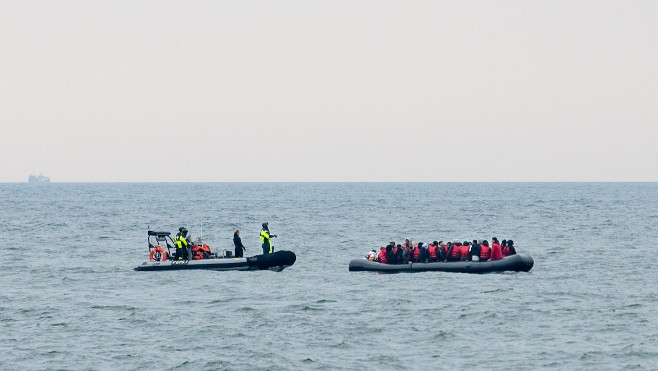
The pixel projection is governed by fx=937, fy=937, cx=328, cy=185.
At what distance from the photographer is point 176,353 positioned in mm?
23500

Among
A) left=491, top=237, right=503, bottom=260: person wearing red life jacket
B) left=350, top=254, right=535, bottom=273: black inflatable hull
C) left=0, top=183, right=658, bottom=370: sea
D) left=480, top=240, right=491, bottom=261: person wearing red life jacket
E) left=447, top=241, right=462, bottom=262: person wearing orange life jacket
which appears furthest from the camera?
left=447, top=241, right=462, bottom=262: person wearing orange life jacket

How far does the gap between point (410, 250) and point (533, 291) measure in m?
6.88

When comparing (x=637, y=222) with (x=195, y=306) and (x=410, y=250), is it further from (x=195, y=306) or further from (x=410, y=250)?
(x=195, y=306)

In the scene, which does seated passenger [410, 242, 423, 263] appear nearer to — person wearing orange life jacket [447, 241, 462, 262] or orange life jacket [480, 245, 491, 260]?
person wearing orange life jacket [447, 241, 462, 262]

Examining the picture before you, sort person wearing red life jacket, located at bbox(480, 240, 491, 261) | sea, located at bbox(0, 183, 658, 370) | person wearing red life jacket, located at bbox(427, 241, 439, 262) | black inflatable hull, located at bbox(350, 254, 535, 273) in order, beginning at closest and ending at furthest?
sea, located at bbox(0, 183, 658, 370) → black inflatable hull, located at bbox(350, 254, 535, 273) → person wearing red life jacket, located at bbox(480, 240, 491, 261) → person wearing red life jacket, located at bbox(427, 241, 439, 262)

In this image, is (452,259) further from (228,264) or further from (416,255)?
(228,264)

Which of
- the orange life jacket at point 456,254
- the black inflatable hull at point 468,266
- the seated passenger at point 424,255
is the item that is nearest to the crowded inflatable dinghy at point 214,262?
the black inflatable hull at point 468,266

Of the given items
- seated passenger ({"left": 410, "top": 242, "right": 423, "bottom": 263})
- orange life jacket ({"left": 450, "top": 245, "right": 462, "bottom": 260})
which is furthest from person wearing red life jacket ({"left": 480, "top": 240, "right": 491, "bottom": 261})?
seated passenger ({"left": 410, "top": 242, "right": 423, "bottom": 263})

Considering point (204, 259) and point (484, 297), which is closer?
point (484, 297)

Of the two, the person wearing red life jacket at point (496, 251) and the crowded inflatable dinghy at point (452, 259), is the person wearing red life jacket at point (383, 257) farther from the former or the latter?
the person wearing red life jacket at point (496, 251)

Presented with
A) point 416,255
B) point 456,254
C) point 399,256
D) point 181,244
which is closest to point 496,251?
point 456,254

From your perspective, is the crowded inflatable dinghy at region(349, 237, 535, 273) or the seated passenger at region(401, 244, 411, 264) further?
the seated passenger at region(401, 244, 411, 264)

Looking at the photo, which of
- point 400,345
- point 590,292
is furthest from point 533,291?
point 400,345

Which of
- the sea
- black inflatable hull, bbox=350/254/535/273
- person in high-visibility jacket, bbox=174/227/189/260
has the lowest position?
the sea
